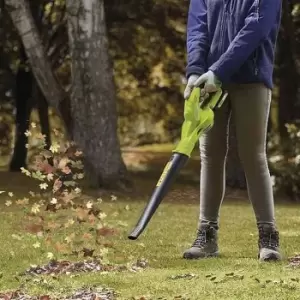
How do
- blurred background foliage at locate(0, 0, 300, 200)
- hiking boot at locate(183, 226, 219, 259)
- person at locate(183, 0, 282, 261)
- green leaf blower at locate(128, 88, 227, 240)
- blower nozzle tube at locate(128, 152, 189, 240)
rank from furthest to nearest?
blurred background foliage at locate(0, 0, 300, 200) → hiking boot at locate(183, 226, 219, 259) → person at locate(183, 0, 282, 261) → green leaf blower at locate(128, 88, 227, 240) → blower nozzle tube at locate(128, 152, 189, 240)

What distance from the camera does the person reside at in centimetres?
505

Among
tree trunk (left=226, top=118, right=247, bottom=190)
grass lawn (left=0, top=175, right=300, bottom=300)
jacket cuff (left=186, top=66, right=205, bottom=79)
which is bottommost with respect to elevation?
tree trunk (left=226, top=118, right=247, bottom=190)

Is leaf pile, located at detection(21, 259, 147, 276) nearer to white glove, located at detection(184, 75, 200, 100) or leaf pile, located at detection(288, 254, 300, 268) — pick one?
leaf pile, located at detection(288, 254, 300, 268)

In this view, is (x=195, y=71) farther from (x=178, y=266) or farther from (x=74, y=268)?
(x=74, y=268)

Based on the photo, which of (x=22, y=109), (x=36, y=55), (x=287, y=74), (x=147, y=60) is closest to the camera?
(x=36, y=55)

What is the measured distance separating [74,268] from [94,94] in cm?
727

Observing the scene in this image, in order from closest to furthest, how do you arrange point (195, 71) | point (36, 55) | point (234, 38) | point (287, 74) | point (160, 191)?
point (160, 191) < point (234, 38) < point (195, 71) < point (36, 55) < point (287, 74)

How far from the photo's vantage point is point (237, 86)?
5188mm

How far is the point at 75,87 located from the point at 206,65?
7030 mm

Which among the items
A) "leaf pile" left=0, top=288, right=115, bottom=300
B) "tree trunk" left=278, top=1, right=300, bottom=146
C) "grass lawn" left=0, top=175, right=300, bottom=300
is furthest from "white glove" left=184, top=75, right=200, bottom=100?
"tree trunk" left=278, top=1, right=300, bottom=146

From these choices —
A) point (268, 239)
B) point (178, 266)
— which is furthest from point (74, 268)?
point (268, 239)

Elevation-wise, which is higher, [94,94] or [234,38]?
[234,38]

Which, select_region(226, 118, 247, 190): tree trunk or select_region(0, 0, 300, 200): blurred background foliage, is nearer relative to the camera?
select_region(226, 118, 247, 190): tree trunk

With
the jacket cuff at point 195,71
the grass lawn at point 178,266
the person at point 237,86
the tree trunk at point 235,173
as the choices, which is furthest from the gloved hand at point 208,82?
the tree trunk at point 235,173
